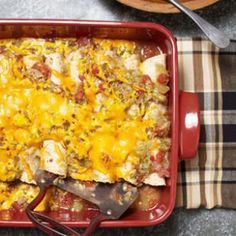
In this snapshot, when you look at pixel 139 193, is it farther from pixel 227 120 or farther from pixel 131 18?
pixel 131 18

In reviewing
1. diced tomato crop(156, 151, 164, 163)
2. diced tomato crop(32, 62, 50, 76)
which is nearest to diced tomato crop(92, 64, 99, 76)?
diced tomato crop(32, 62, 50, 76)

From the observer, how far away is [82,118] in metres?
1.38

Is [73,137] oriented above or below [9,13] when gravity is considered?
below

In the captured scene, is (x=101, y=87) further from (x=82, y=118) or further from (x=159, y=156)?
(x=159, y=156)

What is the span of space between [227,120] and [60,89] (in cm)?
47

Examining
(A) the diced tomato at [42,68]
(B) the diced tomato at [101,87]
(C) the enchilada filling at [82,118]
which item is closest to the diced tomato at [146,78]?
(C) the enchilada filling at [82,118]

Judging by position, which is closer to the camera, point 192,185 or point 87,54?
point 87,54

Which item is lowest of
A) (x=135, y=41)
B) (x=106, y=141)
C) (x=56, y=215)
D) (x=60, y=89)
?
(x=56, y=215)

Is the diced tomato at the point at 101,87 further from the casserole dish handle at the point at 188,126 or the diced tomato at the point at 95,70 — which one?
the casserole dish handle at the point at 188,126

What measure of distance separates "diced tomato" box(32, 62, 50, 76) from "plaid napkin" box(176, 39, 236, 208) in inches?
14.4

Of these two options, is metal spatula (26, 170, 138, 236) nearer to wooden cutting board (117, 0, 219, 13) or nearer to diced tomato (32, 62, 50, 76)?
diced tomato (32, 62, 50, 76)

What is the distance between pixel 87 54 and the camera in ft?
4.68

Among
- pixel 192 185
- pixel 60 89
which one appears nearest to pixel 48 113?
pixel 60 89

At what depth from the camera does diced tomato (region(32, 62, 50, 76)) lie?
1.39 metres
